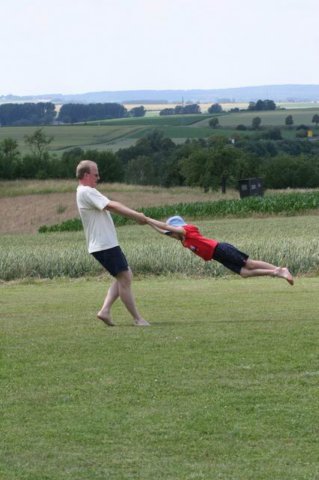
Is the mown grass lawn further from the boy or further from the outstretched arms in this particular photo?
the outstretched arms

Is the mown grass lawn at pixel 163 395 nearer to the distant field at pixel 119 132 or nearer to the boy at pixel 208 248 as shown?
the boy at pixel 208 248

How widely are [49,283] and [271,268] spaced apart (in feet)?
30.8

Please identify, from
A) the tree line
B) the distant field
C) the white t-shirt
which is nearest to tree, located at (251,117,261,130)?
the distant field

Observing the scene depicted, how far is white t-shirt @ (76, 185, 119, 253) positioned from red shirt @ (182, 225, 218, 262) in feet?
2.68

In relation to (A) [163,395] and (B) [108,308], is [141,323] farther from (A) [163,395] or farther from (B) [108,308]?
(A) [163,395]

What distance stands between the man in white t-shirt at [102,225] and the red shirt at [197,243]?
51 centimetres

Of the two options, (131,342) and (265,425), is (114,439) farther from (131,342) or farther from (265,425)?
(131,342)

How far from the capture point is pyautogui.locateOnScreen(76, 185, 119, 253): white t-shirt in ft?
39.9

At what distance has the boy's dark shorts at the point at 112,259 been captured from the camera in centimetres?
1238

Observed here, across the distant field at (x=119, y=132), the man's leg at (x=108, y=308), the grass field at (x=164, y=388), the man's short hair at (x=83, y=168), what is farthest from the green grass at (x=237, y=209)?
the distant field at (x=119, y=132)

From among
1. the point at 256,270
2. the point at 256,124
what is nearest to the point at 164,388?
the point at 256,270

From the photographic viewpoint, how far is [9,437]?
7.86m

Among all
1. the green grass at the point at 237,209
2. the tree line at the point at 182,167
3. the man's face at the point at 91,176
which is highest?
the man's face at the point at 91,176

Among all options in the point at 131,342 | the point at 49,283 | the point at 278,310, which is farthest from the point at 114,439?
the point at 49,283
